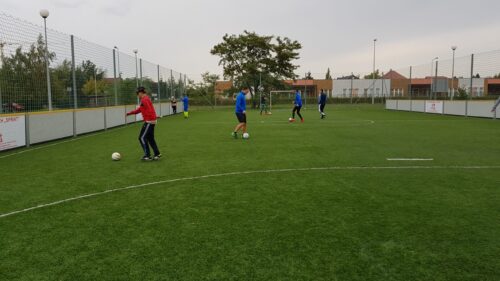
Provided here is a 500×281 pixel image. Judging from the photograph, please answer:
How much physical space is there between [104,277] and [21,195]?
3.73 metres

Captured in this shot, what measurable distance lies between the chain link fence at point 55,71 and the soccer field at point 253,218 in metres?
3.80

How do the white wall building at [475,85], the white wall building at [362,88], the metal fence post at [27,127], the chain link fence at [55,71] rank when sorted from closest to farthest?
1. the chain link fence at [55,71]
2. the metal fence post at [27,127]
3. the white wall building at [475,85]
4. the white wall building at [362,88]

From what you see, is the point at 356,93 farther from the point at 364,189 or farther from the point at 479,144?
the point at 364,189

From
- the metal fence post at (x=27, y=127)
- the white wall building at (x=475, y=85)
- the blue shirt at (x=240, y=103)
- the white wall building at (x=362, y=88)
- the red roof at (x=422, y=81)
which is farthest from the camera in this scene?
the white wall building at (x=362, y=88)

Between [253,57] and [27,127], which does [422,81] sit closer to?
[253,57]

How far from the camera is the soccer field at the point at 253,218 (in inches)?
143

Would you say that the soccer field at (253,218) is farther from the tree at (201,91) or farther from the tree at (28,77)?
the tree at (201,91)

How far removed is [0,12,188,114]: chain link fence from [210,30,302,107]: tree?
82.2ft

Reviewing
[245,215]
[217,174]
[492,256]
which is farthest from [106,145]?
[492,256]

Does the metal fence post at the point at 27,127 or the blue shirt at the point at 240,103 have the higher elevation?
the blue shirt at the point at 240,103

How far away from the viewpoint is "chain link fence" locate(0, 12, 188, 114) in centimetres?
1193

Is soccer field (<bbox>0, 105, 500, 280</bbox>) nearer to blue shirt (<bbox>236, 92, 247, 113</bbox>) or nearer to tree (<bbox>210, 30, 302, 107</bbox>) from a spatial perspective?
blue shirt (<bbox>236, 92, 247, 113</bbox>)

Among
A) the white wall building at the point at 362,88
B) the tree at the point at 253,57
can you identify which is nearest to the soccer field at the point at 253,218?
the tree at the point at 253,57

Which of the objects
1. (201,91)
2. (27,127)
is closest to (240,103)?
(27,127)
